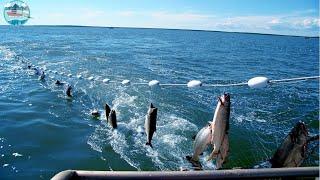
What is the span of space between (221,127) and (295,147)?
89.9 inches

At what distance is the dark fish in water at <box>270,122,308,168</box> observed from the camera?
7938 mm

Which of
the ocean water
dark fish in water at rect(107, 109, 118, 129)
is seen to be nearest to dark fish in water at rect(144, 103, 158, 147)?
the ocean water

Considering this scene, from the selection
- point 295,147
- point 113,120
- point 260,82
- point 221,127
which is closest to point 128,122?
point 113,120

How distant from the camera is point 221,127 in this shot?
670cm

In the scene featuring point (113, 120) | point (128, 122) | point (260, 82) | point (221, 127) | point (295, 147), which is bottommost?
point (128, 122)

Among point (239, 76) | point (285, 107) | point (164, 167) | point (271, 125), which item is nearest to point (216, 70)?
point (239, 76)

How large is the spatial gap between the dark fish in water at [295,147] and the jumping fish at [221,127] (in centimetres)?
193

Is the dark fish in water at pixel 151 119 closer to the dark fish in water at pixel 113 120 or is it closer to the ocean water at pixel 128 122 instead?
the ocean water at pixel 128 122

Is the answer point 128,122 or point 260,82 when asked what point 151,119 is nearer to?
point 260,82

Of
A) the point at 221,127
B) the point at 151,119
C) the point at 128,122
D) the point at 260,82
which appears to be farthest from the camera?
the point at 128,122

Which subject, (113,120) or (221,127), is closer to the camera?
(221,127)

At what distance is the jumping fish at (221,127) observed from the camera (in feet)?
21.6

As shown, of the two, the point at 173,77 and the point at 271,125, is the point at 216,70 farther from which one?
the point at 271,125

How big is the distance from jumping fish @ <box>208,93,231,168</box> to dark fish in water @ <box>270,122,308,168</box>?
1.93 metres
